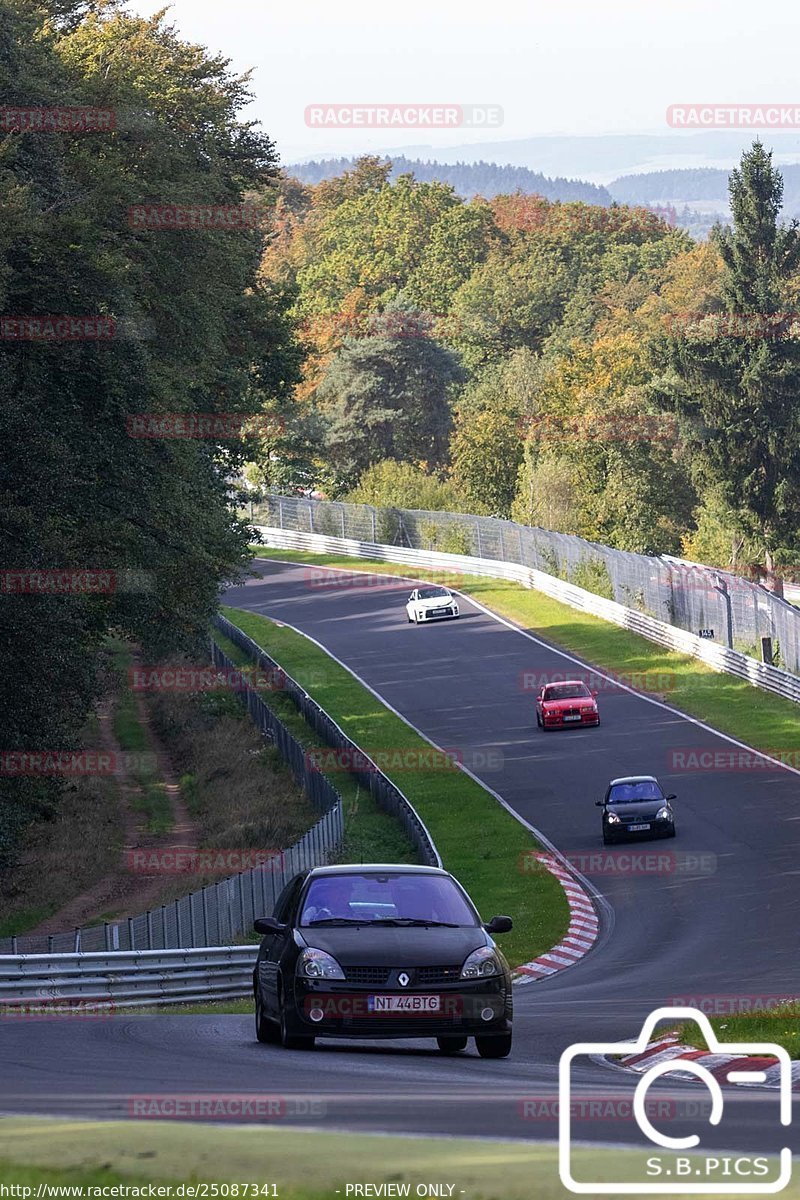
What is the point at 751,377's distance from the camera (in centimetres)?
8481

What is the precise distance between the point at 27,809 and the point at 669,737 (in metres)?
21.7

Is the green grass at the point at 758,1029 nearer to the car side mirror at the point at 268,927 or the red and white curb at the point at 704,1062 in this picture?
the red and white curb at the point at 704,1062

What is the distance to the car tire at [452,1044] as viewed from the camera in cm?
1347

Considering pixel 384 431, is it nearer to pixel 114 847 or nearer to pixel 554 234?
pixel 554 234

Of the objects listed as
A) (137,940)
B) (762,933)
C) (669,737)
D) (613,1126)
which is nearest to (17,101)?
(137,940)

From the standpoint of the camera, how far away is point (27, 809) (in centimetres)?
3012

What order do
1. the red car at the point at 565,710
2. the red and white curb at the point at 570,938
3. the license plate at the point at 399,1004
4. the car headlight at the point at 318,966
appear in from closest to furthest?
the license plate at the point at 399,1004, the car headlight at the point at 318,966, the red and white curb at the point at 570,938, the red car at the point at 565,710

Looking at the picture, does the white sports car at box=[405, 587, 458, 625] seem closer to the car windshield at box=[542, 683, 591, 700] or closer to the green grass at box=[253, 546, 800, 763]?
the green grass at box=[253, 546, 800, 763]

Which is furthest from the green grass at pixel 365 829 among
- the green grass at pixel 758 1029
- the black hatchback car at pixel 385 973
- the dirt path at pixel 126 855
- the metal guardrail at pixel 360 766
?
the black hatchback car at pixel 385 973

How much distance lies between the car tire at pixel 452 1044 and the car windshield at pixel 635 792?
22.5 meters

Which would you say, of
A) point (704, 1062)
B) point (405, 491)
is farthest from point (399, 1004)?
point (405, 491)

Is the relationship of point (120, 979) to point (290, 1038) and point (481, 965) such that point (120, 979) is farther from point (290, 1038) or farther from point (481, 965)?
point (481, 965)

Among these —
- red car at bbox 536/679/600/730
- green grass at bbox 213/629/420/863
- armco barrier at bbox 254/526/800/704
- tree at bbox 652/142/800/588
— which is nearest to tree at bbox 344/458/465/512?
armco barrier at bbox 254/526/800/704

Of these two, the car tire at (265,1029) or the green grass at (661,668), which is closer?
the car tire at (265,1029)
